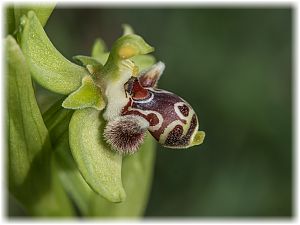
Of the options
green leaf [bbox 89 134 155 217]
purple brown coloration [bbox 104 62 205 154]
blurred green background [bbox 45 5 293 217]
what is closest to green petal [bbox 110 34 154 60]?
purple brown coloration [bbox 104 62 205 154]

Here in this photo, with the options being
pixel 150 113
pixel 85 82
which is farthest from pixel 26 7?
pixel 150 113

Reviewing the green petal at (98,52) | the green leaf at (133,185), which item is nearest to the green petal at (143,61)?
the green petal at (98,52)

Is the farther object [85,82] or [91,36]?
[91,36]

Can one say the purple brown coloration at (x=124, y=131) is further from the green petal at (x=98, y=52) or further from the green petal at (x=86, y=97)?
the green petal at (x=98, y=52)

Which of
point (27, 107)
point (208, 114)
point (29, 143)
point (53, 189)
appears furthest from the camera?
point (208, 114)

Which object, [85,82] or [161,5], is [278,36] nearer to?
[161,5]

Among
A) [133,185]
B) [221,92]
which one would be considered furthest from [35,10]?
[221,92]
